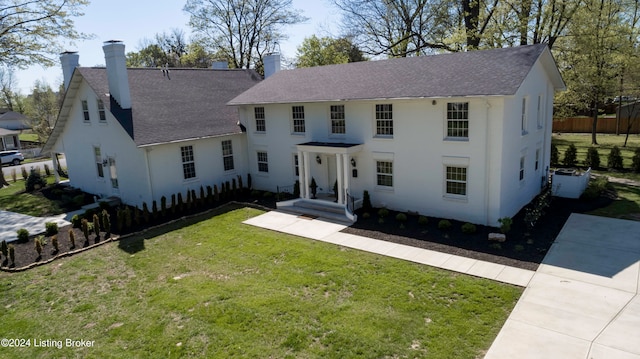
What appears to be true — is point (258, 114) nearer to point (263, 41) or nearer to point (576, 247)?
point (576, 247)

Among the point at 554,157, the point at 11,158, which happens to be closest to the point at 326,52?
the point at 554,157

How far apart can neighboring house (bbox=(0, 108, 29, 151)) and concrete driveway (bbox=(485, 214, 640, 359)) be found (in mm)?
58332

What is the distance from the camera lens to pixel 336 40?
39844 mm

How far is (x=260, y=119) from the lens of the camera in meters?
21.6

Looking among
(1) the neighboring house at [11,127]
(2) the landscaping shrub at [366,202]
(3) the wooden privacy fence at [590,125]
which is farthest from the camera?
(1) the neighboring house at [11,127]

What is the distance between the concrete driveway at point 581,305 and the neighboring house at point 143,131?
50.8ft

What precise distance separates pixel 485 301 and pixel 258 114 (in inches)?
605

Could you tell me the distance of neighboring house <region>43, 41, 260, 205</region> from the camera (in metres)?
18.6

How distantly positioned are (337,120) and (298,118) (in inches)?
95.7

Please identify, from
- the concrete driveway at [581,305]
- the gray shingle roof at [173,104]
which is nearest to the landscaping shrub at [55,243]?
the gray shingle roof at [173,104]

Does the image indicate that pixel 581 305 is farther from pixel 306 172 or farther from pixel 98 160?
pixel 98 160

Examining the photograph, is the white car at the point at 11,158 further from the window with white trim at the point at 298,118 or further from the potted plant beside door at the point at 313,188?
the potted plant beside door at the point at 313,188

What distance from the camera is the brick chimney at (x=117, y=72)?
1856 centimetres

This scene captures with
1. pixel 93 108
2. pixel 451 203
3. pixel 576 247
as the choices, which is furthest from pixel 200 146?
pixel 576 247
